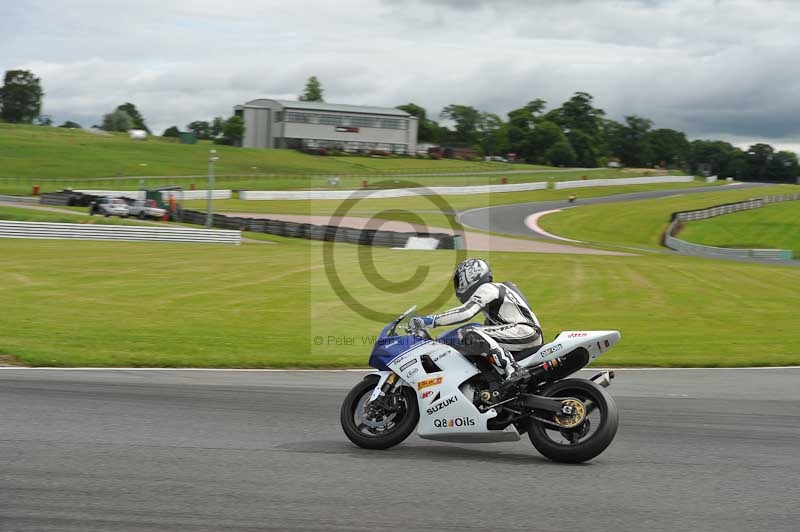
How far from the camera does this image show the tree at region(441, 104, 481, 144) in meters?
189

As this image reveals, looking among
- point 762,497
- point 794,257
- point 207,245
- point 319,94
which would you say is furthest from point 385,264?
point 319,94

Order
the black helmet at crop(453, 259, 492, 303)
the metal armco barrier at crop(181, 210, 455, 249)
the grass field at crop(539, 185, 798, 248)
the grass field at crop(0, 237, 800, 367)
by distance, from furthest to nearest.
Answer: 1. the grass field at crop(539, 185, 798, 248)
2. the metal armco barrier at crop(181, 210, 455, 249)
3. the grass field at crop(0, 237, 800, 367)
4. the black helmet at crop(453, 259, 492, 303)

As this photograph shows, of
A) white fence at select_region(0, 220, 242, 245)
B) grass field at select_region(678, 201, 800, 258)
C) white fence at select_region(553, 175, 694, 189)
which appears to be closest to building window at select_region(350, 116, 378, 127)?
white fence at select_region(553, 175, 694, 189)

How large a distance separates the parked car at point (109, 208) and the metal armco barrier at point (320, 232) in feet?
11.6

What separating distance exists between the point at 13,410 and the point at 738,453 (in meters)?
7.37

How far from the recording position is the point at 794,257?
176ft

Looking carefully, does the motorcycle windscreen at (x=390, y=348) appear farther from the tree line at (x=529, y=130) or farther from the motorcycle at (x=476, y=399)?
the tree line at (x=529, y=130)

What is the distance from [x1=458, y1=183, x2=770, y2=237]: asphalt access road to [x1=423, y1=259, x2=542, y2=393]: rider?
49214mm

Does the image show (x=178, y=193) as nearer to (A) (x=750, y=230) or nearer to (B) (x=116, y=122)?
(A) (x=750, y=230)

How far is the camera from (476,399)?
7.95 meters

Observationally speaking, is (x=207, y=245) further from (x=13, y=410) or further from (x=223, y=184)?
(x=223, y=184)

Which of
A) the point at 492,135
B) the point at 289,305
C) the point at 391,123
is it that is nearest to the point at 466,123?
the point at 492,135

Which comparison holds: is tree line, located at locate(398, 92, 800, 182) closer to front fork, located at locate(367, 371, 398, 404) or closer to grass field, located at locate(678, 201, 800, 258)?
grass field, located at locate(678, 201, 800, 258)

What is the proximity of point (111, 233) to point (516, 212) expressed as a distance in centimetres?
3899
